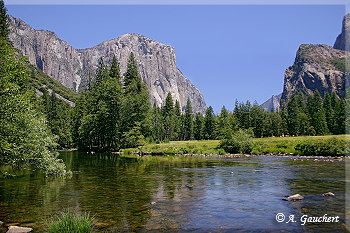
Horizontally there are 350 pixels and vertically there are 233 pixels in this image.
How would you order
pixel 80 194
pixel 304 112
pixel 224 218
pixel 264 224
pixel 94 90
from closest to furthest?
pixel 264 224, pixel 224 218, pixel 80 194, pixel 94 90, pixel 304 112

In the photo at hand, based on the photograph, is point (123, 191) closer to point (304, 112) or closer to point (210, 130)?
point (210, 130)

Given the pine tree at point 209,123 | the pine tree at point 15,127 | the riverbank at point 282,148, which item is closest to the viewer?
the pine tree at point 15,127

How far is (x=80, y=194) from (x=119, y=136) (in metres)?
54.6

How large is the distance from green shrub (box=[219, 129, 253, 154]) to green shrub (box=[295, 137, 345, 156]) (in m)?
9.90

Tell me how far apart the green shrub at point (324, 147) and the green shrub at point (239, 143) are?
9902mm

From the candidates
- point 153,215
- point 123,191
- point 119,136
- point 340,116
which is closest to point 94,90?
point 119,136

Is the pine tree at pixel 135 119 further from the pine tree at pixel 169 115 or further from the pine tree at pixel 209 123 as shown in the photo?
the pine tree at pixel 209 123

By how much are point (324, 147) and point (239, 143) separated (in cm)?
1655

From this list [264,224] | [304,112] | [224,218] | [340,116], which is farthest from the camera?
[304,112]

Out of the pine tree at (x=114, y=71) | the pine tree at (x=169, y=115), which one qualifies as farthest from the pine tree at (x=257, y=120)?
the pine tree at (x=114, y=71)

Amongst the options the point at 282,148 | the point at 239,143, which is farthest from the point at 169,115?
the point at 282,148

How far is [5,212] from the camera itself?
12383 millimetres

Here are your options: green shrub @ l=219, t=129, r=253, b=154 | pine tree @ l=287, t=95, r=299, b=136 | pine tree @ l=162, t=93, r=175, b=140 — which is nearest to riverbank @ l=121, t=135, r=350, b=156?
green shrub @ l=219, t=129, r=253, b=154

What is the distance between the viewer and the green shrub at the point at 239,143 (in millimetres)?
55406
